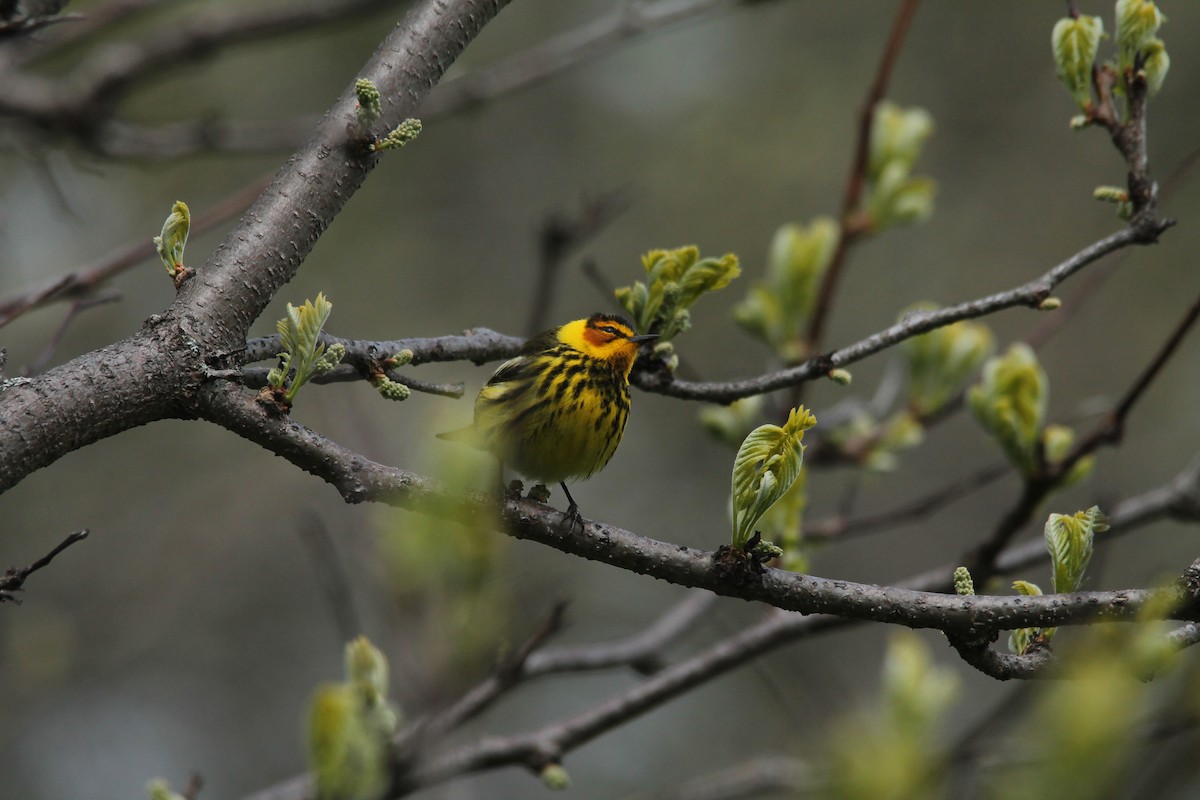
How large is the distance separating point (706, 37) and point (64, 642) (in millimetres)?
9696

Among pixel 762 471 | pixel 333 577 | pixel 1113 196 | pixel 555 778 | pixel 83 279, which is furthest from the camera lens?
pixel 555 778

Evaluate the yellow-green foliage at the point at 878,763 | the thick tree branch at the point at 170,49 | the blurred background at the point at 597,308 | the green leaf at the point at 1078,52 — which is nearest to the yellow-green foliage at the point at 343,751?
the yellow-green foliage at the point at 878,763

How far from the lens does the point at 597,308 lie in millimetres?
10859

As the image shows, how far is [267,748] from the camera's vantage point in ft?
33.1

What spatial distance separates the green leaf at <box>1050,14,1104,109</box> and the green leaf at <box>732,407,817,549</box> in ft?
5.15

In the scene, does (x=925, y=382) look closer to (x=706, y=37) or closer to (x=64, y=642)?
(x=64, y=642)

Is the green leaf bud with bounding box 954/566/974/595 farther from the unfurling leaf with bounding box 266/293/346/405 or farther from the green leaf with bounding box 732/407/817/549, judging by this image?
the unfurling leaf with bounding box 266/293/346/405

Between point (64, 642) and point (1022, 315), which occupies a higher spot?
point (1022, 315)

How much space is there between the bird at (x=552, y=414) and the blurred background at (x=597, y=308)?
9.36 ft

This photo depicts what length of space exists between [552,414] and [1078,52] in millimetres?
2202

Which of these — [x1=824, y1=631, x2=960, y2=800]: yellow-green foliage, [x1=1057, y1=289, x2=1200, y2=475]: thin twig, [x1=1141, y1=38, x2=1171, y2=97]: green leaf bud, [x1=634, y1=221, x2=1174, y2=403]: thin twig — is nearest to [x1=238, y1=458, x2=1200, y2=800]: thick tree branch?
[x1=1057, y1=289, x2=1200, y2=475]: thin twig

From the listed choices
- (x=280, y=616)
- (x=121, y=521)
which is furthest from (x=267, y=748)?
(x=121, y=521)

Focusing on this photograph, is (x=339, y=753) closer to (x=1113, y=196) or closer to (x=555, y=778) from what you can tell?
(x=555, y=778)

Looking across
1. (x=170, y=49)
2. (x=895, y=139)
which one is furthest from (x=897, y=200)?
(x=170, y=49)
